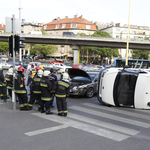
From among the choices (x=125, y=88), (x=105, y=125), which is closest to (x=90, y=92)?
(x=125, y=88)

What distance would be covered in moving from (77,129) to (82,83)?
5.98 meters

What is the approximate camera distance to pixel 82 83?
12297mm

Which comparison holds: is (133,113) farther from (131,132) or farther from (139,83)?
(131,132)

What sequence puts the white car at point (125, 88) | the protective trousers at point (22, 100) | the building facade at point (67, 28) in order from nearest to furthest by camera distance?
the protective trousers at point (22, 100) → the white car at point (125, 88) → the building facade at point (67, 28)

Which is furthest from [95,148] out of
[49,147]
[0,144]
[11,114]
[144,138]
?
[11,114]

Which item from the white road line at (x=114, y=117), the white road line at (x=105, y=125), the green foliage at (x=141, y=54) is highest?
the green foliage at (x=141, y=54)

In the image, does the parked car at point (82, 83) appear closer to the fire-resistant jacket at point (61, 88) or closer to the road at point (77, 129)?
the road at point (77, 129)

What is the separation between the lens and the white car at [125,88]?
898 centimetres

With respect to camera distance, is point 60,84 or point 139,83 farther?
point 139,83

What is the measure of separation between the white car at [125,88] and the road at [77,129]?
1.19 feet

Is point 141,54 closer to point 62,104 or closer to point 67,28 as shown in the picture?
point 67,28

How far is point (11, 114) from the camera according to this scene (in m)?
8.02

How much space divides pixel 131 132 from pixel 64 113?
254 centimetres

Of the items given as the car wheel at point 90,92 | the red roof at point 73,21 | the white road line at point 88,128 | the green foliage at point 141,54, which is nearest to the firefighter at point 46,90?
the white road line at point 88,128
